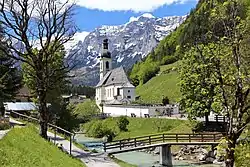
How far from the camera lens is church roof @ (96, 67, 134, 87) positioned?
122 m

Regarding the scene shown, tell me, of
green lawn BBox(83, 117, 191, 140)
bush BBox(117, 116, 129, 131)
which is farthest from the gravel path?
bush BBox(117, 116, 129, 131)

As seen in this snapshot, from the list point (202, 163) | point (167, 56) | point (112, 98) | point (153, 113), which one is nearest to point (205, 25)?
point (202, 163)

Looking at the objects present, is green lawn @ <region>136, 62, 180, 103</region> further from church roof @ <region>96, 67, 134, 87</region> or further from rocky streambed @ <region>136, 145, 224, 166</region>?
rocky streambed @ <region>136, 145, 224, 166</region>

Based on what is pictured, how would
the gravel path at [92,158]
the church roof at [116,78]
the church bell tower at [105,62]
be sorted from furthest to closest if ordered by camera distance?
the church bell tower at [105,62]
the church roof at [116,78]
the gravel path at [92,158]

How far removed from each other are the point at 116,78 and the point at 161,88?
16676mm

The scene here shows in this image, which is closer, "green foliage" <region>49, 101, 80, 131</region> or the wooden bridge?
the wooden bridge

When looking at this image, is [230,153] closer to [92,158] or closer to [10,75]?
[92,158]

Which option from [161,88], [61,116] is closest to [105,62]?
[161,88]

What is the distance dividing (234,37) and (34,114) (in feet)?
119

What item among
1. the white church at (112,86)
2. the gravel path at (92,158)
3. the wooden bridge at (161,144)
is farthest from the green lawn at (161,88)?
the gravel path at (92,158)

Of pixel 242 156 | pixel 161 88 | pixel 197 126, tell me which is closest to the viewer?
pixel 242 156

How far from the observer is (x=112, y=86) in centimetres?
12469

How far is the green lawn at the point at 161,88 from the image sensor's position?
121 meters

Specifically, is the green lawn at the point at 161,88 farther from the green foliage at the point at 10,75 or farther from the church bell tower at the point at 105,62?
the green foliage at the point at 10,75
